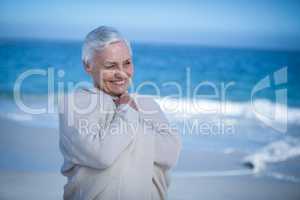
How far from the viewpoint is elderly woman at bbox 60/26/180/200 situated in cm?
128

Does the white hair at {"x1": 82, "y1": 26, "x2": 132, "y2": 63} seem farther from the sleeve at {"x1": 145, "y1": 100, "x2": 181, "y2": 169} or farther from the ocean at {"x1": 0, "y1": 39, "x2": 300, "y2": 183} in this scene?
the ocean at {"x1": 0, "y1": 39, "x2": 300, "y2": 183}

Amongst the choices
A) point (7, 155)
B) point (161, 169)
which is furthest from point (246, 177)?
point (161, 169)

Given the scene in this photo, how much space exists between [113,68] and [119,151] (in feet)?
0.75

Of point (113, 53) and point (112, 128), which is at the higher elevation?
point (113, 53)

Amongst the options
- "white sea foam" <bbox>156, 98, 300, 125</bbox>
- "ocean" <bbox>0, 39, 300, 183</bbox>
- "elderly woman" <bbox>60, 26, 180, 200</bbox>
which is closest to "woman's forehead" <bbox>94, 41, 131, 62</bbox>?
"elderly woman" <bbox>60, 26, 180, 200</bbox>

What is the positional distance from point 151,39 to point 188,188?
5.34ft

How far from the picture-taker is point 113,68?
135cm

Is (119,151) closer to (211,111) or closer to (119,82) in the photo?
(119,82)

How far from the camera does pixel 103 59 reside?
1.34 m

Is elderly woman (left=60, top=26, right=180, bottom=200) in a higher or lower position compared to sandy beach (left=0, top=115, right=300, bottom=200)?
higher

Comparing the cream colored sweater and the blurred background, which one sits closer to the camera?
the cream colored sweater

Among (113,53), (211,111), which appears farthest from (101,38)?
(211,111)

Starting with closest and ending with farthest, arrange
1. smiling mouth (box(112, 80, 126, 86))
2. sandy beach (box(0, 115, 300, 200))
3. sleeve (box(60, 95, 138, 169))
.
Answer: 1. sleeve (box(60, 95, 138, 169))
2. smiling mouth (box(112, 80, 126, 86))
3. sandy beach (box(0, 115, 300, 200))

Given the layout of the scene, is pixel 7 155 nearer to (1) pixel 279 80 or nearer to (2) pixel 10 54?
(2) pixel 10 54
